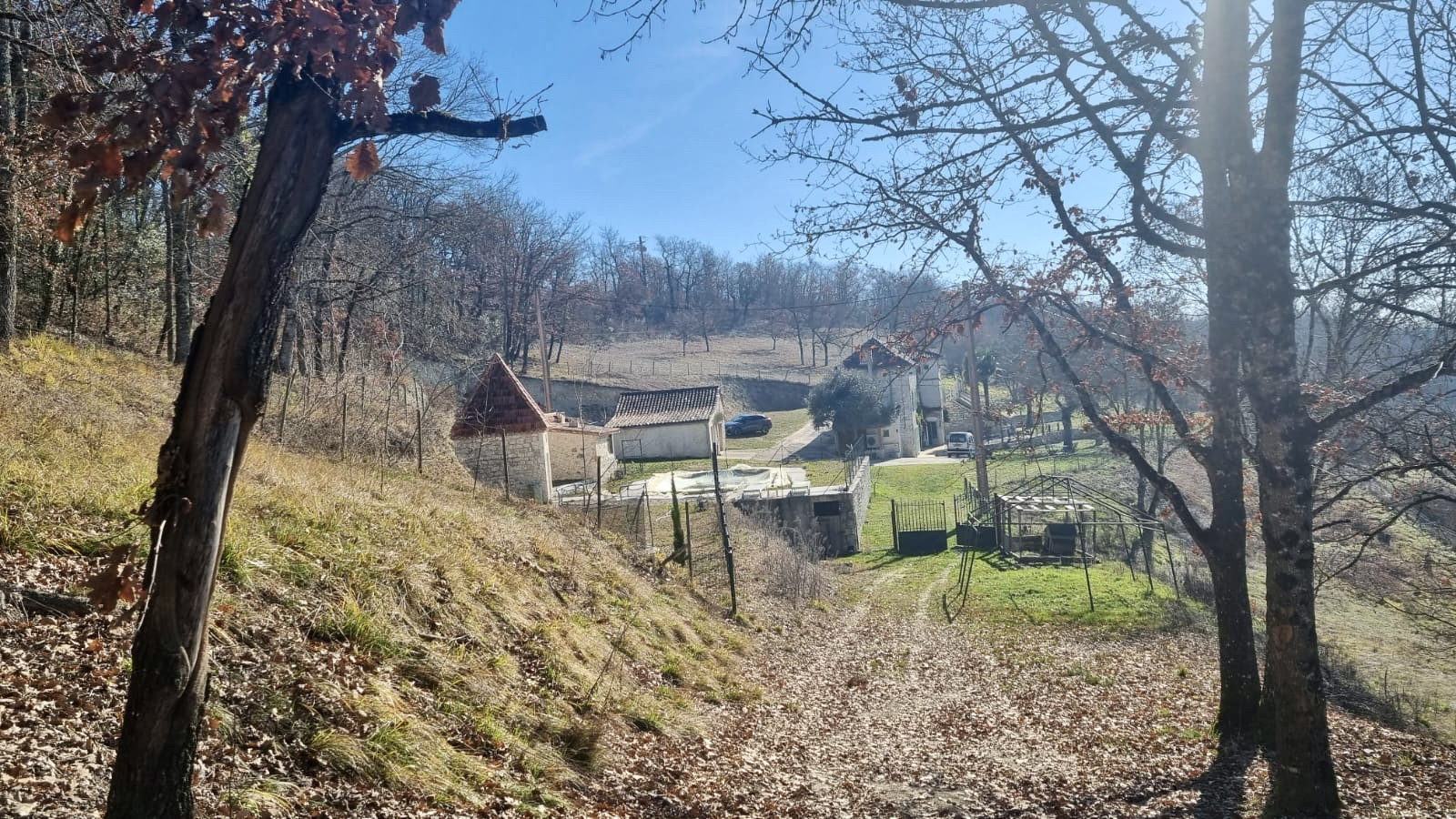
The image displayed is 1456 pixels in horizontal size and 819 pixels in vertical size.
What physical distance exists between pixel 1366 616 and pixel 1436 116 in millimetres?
14480

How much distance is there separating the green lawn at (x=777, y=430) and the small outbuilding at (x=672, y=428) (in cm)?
731

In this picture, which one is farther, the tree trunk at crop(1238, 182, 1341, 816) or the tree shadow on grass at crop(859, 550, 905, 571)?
the tree shadow on grass at crop(859, 550, 905, 571)

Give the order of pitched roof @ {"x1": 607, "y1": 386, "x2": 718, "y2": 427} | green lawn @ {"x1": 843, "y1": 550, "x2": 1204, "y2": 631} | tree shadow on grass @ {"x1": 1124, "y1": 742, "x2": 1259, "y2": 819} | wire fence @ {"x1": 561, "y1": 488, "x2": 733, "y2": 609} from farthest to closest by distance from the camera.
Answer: pitched roof @ {"x1": 607, "y1": 386, "x2": 718, "y2": 427}, green lawn @ {"x1": 843, "y1": 550, "x2": 1204, "y2": 631}, wire fence @ {"x1": 561, "y1": 488, "x2": 733, "y2": 609}, tree shadow on grass @ {"x1": 1124, "y1": 742, "x2": 1259, "y2": 819}

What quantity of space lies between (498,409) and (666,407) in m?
19.6

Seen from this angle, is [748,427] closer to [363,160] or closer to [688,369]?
[688,369]

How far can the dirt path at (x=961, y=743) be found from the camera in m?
6.32

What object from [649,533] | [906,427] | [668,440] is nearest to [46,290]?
[649,533]

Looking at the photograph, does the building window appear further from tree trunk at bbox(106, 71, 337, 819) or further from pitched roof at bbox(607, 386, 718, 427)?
tree trunk at bbox(106, 71, 337, 819)

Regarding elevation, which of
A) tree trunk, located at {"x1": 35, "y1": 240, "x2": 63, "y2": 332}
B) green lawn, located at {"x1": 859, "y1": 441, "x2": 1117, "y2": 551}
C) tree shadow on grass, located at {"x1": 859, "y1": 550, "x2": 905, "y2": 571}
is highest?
tree trunk, located at {"x1": 35, "y1": 240, "x2": 63, "y2": 332}

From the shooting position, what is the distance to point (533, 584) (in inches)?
399

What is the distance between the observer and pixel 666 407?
4278 cm

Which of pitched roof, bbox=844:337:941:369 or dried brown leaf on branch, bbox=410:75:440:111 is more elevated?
dried brown leaf on branch, bbox=410:75:440:111

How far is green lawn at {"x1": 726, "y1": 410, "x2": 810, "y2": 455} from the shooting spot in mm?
51656

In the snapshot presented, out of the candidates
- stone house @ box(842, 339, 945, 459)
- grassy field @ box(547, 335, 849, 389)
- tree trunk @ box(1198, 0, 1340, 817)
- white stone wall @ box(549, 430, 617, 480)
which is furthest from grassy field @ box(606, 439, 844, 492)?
tree trunk @ box(1198, 0, 1340, 817)
